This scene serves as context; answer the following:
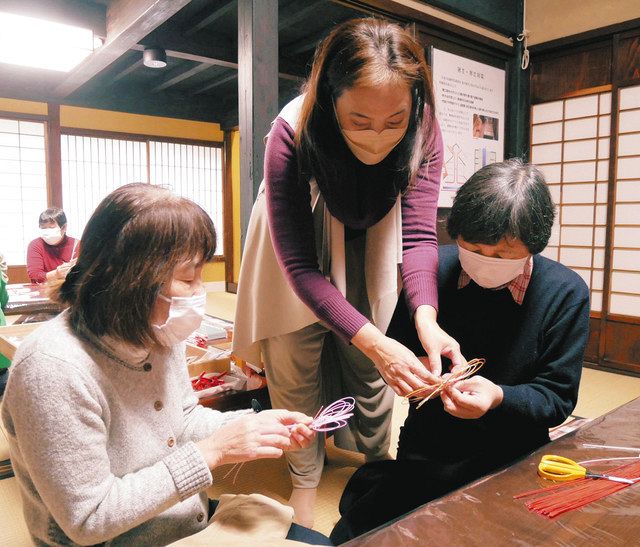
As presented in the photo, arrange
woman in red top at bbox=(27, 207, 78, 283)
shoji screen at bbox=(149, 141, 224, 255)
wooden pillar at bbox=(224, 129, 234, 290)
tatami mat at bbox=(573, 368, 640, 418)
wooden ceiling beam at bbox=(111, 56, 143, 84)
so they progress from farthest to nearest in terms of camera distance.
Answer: wooden pillar at bbox=(224, 129, 234, 290)
shoji screen at bbox=(149, 141, 224, 255)
wooden ceiling beam at bbox=(111, 56, 143, 84)
woman in red top at bbox=(27, 207, 78, 283)
tatami mat at bbox=(573, 368, 640, 418)

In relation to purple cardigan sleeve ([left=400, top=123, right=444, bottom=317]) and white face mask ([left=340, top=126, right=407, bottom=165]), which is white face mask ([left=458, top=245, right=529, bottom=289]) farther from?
white face mask ([left=340, top=126, right=407, bottom=165])

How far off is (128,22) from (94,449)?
4.34 metres

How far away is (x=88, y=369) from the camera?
3.25ft

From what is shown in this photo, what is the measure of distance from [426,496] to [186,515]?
704 millimetres

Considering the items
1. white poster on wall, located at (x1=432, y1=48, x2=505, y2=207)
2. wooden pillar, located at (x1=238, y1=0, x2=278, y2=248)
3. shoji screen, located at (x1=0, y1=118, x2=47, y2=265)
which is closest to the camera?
wooden pillar, located at (x1=238, y1=0, x2=278, y2=248)

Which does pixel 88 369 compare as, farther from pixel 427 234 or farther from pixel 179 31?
pixel 179 31

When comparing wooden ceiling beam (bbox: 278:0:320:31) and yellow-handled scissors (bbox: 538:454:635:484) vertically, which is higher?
wooden ceiling beam (bbox: 278:0:320:31)

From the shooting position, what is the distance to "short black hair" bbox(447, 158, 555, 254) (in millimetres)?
1367

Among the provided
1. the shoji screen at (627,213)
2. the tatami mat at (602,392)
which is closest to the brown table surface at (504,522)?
the tatami mat at (602,392)

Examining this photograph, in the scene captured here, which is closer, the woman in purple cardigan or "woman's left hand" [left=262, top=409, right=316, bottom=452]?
"woman's left hand" [left=262, top=409, right=316, bottom=452]

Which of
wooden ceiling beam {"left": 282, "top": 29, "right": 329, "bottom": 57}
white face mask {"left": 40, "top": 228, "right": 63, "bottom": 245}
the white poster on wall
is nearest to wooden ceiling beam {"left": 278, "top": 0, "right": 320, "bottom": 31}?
wooden ceiling beam {"left": 282, "top": 29, "right": 329, "bottom": 57}

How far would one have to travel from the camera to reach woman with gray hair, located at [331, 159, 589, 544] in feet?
4.52

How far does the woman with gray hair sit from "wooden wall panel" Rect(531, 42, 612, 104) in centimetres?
357

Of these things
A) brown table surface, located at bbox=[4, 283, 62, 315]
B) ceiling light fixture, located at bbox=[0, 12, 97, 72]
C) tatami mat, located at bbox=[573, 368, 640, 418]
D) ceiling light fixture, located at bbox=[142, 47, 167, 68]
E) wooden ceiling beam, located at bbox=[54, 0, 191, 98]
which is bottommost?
tatami mat, located at bbox=[573, 368, 640, 418]
